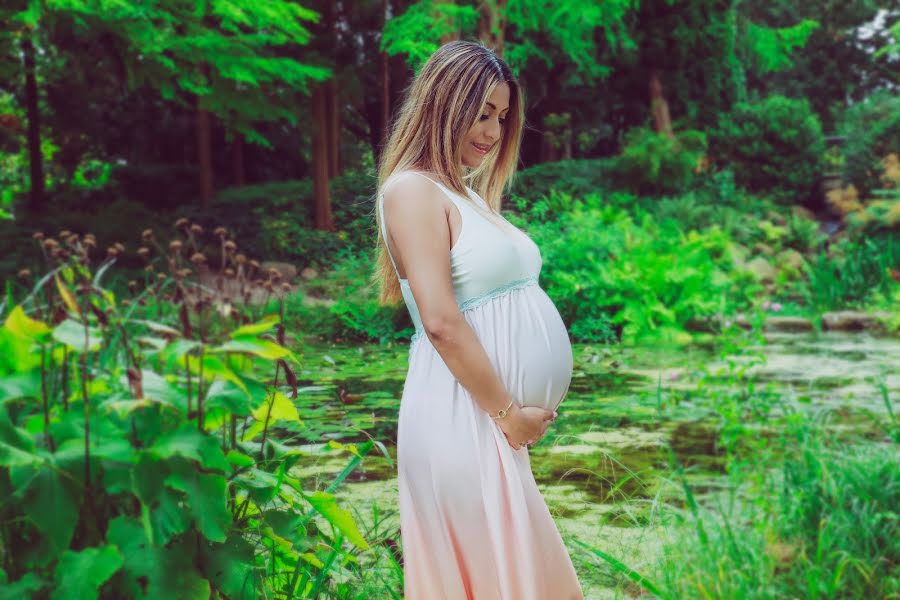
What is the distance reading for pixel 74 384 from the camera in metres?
1.40

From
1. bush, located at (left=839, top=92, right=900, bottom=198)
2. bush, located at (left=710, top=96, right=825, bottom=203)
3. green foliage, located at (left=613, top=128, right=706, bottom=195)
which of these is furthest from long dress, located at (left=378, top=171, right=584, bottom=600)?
bush, located at (left=839, top=92, right=900, bottom=198)

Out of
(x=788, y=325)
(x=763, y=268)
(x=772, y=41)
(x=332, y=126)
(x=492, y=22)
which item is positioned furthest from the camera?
(x=772, y=41)

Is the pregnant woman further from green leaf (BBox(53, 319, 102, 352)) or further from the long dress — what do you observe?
green leaf (BBox(53, 319, 102, 352))

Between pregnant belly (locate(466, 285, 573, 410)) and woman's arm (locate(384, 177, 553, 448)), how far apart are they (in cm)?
6

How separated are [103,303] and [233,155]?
17.4 meters

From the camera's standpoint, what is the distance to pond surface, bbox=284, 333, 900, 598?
10.4 ft

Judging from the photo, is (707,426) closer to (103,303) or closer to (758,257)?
(103,303)

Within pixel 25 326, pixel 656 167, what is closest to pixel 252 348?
pixel 25 326

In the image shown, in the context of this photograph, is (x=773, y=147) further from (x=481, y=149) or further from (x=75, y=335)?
(x=75, y=335)

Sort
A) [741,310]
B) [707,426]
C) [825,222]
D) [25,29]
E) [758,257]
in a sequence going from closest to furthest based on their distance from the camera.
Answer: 1. [707,426]
2. [25,29]
3. [741,310]
4. [758,257]
5. [825,222]

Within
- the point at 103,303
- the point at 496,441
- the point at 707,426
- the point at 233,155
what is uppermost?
the point at 233,155

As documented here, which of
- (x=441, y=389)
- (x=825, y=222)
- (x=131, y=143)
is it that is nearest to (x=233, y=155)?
(x=131, y=143)

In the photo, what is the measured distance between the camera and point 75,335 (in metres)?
1.31

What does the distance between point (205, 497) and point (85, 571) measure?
193 millimetres
